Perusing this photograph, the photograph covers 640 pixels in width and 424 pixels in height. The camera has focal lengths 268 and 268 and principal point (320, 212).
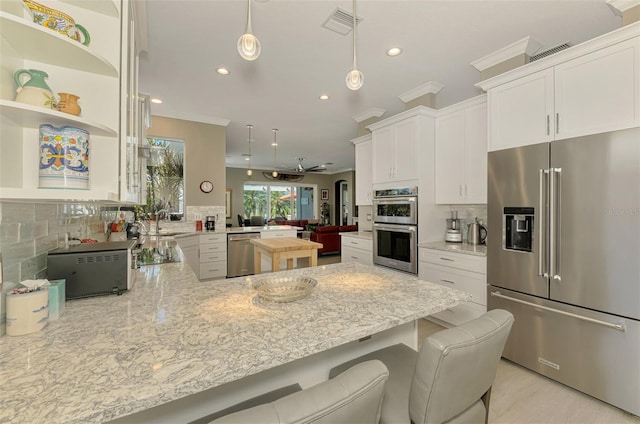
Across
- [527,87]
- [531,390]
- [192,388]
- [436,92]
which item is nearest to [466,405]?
[192,388]

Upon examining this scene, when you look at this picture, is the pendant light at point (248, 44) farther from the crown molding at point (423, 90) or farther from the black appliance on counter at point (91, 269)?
the crown molding at point (423, 90)

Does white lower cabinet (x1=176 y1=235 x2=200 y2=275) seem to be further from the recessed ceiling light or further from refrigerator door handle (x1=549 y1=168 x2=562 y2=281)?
refrigerator door handle (x1=549 y1=168 x2=562 y2=281)

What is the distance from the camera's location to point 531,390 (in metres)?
1.98

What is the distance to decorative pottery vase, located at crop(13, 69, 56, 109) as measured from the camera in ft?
2.69

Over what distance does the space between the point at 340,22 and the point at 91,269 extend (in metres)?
2.41

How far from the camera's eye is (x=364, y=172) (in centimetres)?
463

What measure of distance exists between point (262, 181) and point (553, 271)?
960cm

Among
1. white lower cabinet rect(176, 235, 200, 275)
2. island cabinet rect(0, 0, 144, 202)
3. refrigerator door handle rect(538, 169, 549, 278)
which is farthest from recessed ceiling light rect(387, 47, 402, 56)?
white lower cabinet rect(176, 235, 200, 275)

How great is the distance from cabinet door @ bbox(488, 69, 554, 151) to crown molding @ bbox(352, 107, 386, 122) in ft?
6.40

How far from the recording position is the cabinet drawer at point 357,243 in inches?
155

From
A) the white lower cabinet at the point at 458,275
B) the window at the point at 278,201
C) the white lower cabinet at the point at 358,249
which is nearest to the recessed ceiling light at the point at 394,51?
the white lower cabinet at the point at 458,275

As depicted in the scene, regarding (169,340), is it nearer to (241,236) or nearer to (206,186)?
(241,236)

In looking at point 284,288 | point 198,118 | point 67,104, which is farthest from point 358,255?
point 67,104

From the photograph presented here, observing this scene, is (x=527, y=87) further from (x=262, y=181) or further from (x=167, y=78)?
(x=262, y=181)
